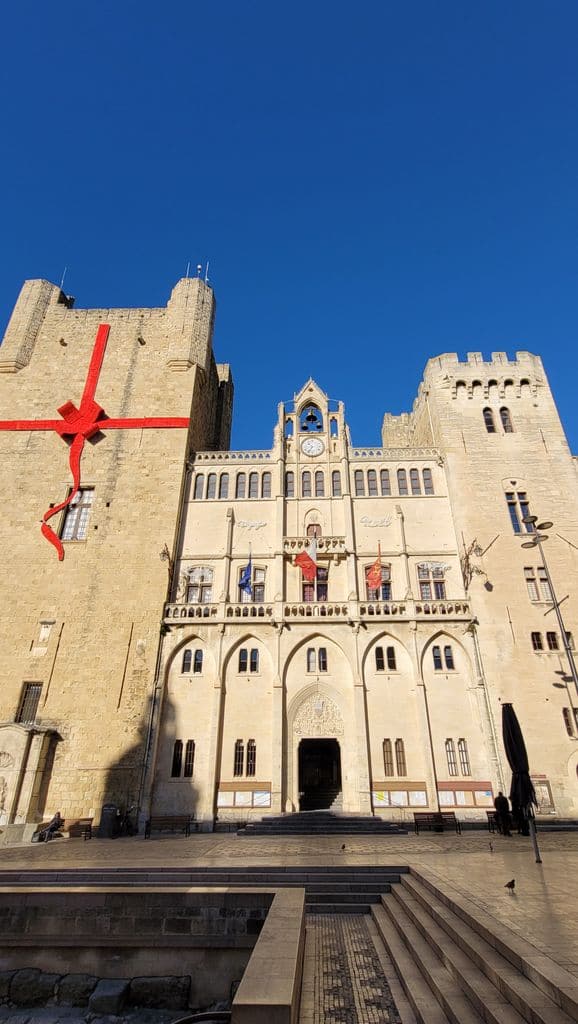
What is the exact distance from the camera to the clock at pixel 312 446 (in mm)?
32406

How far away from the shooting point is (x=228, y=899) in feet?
30.3

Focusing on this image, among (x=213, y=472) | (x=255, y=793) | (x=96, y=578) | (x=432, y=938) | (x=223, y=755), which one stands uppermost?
(x=213, y=472)

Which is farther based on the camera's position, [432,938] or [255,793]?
[255,793]

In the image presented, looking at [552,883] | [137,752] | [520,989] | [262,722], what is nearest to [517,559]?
[262,722]

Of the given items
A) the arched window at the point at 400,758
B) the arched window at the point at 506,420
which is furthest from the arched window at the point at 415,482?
the arched window at the point at 400,758

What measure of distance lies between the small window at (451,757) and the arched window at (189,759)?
478 inches

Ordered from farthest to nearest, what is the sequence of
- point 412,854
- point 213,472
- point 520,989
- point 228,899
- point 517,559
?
point 213,472, point 517,559, point 412,854, point 228,899, point 520,989

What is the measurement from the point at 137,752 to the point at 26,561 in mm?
12656

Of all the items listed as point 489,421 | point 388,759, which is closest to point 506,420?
point 489,421

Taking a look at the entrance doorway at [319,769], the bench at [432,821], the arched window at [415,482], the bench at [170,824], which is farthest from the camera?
the arched window at [415,482]

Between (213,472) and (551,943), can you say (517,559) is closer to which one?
(213,472)

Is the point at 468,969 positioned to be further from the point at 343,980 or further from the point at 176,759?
the point at 176,759

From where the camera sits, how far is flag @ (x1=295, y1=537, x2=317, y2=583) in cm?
2736

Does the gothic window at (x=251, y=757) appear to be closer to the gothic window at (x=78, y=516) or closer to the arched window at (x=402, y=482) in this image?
the gothic window at (x=78, y=516)
